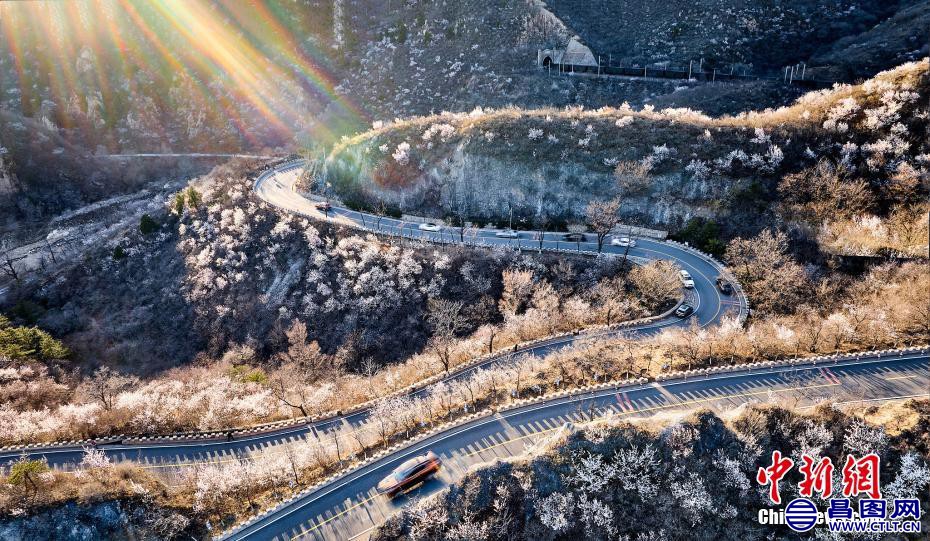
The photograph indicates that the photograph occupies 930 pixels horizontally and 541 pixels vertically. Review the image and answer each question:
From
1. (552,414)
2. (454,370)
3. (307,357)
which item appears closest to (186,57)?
(307,357)

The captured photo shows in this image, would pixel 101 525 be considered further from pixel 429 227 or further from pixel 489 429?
pixel 429 227

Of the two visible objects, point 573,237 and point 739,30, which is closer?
point 573,237

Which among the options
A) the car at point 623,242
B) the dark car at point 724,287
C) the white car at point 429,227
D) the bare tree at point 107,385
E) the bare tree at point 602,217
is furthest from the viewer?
the white car at point 429,227

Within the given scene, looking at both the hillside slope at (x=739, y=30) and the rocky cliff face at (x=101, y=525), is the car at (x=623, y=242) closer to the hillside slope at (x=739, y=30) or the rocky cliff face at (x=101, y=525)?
the rocky cliff face at (x=101, y=525)

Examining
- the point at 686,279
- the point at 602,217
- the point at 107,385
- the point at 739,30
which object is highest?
the point at 739,30

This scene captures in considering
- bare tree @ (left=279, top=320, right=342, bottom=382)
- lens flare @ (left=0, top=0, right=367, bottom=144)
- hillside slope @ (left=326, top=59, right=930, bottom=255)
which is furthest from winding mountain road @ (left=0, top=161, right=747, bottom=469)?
lens flare @ (left=0, top=0, right=367, bottom=144)

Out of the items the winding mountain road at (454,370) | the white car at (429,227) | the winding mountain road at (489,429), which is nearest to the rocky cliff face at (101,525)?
the winding mountain road at (489,429)

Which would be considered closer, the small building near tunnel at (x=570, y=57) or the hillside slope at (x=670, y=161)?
the hillside slope at (x=670, y=161)

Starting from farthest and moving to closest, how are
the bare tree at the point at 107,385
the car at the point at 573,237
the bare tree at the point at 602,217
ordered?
the car at the point at 573,237, the bare tree at the point at 602,217, the bare tree at the point at 107,385
